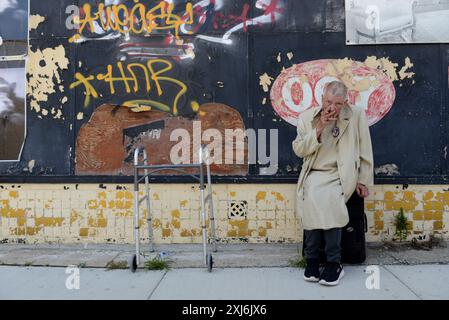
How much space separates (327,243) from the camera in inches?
169

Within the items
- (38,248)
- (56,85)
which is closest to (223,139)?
(56,85)

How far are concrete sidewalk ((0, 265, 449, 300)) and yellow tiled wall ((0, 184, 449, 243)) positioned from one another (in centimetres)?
92

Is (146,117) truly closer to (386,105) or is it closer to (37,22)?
(37,22)

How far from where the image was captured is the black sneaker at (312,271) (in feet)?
14.1

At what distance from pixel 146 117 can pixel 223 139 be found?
3.38 ft

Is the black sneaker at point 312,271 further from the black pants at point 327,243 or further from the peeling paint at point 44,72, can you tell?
the peeling paint at point 44,72

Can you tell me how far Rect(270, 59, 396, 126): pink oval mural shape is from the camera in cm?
555

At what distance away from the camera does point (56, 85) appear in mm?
5758

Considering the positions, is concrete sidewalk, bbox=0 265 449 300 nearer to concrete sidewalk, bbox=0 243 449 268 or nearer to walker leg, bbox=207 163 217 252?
concrete sidewalk, bbox=0 243 449 268

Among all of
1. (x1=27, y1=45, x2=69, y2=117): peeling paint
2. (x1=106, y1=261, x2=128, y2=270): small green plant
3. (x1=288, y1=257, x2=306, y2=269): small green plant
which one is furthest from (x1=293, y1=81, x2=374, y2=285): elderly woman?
(x1=27, y1=45, x2=69, y2=117): peeling paint

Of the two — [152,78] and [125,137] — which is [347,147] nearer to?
[152,78]

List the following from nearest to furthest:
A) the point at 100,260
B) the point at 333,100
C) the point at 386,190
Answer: the point at 333,100, the point at 100,260, the point at 386,190

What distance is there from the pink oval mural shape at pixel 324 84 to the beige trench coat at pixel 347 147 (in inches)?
43.6

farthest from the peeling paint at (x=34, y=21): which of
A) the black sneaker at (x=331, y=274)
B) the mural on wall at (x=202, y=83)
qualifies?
the black sneaker at (x=331, y=274)
